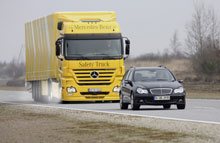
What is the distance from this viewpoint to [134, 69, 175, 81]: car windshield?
24.1 meters

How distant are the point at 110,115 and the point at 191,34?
5505cm

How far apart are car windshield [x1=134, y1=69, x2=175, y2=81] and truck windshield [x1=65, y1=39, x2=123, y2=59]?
5.31 meters

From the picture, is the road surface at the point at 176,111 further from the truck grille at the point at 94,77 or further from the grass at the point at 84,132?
the grass at the point at 84,132

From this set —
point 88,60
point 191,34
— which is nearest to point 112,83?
point 88,60

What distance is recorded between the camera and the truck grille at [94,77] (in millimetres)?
29516

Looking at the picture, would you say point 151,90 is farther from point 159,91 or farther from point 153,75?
point 153,75

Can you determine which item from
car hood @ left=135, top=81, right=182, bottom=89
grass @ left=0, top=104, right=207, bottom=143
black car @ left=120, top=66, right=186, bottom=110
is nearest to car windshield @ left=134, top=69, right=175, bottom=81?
black car @ left=120, top=66, right=186, bottom=110

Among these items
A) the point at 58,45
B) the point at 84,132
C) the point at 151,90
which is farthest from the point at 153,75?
the point at 84,132

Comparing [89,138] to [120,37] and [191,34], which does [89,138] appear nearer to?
[120,37]

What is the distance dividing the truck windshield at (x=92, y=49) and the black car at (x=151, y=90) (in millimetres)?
5352

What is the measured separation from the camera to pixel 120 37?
29.7m

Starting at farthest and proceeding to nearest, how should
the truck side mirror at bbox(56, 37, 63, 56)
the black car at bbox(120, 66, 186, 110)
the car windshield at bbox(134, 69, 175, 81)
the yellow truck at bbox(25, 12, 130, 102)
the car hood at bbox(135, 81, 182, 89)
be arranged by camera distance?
the yellow truck at bbox(25, 12, 130, 102) → the truck side mirror at bbox(56, 37, 63, 56) → the car windshield at bbox(134, 69, 175, 81) → the car hood at bbox(135, 81, 182, 89) → the black car at bbox(120, 66, 186, 110)

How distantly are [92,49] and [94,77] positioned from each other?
1.25 m

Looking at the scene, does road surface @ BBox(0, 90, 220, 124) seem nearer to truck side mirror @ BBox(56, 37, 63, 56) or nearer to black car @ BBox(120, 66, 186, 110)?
black car @ BBox(120, 66, 186, 110)
